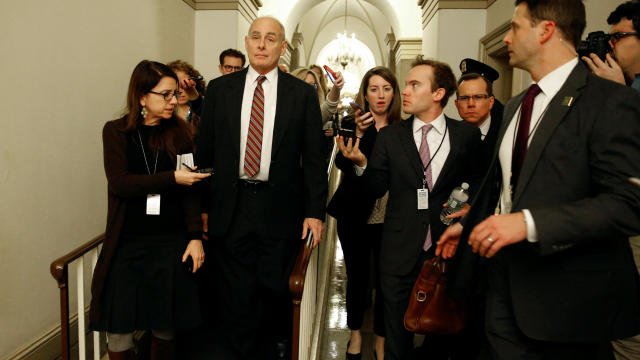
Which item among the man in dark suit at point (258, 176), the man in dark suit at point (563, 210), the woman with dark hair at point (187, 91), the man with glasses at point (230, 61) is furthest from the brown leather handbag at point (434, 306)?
the man with glasses at point (230, 61)

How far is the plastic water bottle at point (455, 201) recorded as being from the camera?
218 centimetres

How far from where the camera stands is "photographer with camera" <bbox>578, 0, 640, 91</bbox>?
2195 millimetres

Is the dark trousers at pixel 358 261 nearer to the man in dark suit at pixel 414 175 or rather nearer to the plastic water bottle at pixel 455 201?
the man in dark suit at pixel 414 175

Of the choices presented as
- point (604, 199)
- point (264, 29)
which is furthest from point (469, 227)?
point (264, 29)

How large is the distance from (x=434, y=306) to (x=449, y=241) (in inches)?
12.6

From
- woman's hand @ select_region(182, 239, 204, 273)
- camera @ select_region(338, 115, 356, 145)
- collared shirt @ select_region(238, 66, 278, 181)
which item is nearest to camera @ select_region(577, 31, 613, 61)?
camera @ select_region(338, 115, 356, 145)

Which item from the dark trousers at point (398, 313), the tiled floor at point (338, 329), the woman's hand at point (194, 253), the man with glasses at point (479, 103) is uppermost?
the man with glasses at point (479, 103)

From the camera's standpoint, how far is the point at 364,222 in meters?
2.89

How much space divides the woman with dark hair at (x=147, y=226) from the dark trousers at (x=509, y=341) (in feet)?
4.80

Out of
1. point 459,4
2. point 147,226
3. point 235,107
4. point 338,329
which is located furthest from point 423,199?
point 459,4

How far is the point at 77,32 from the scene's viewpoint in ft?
11.7

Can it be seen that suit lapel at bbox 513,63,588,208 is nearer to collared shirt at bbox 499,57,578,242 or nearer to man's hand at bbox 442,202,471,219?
collared shirt at bbox 499,57,578,242

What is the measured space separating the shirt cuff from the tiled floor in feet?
7.24

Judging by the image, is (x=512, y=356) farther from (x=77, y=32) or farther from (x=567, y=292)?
(x=77, y=32)
